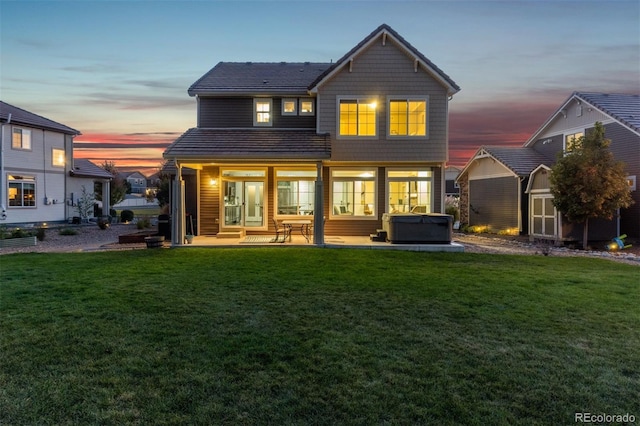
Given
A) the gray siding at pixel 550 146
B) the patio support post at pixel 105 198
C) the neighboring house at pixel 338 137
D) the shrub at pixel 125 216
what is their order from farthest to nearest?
1. the patio support post at pixel 105 198
2. the shrub at pixel 125 216
3. the gray siding at pixel 550 146
4. the neighboring house at pixel 338 137

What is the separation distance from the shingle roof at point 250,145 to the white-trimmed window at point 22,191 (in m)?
13.3

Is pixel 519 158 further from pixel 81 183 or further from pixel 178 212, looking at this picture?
pixel 81 183

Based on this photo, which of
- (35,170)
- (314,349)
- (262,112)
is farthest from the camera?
(35,170)

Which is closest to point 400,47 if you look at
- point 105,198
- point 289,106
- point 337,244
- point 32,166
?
point 289,106

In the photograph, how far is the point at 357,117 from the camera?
607 inches

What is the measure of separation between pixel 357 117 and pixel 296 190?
3.58 metres

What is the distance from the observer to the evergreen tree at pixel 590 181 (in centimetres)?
1488

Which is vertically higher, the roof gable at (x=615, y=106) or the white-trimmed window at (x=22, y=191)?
the roof gable at (x=615, y=106)

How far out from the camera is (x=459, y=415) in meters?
3.18

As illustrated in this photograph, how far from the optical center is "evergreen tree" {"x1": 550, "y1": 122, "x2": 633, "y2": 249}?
14.9m

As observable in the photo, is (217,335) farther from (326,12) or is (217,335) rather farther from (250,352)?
(326,12)

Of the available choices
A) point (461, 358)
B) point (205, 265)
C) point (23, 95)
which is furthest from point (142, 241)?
point (23, 95)

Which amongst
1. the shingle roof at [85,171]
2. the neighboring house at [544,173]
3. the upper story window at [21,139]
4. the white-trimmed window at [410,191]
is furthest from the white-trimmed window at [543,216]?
the upper story window at [21,139]

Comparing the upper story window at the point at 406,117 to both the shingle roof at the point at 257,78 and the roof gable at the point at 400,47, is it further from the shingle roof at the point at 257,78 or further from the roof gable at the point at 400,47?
the shingle roof at the point at 257,78
